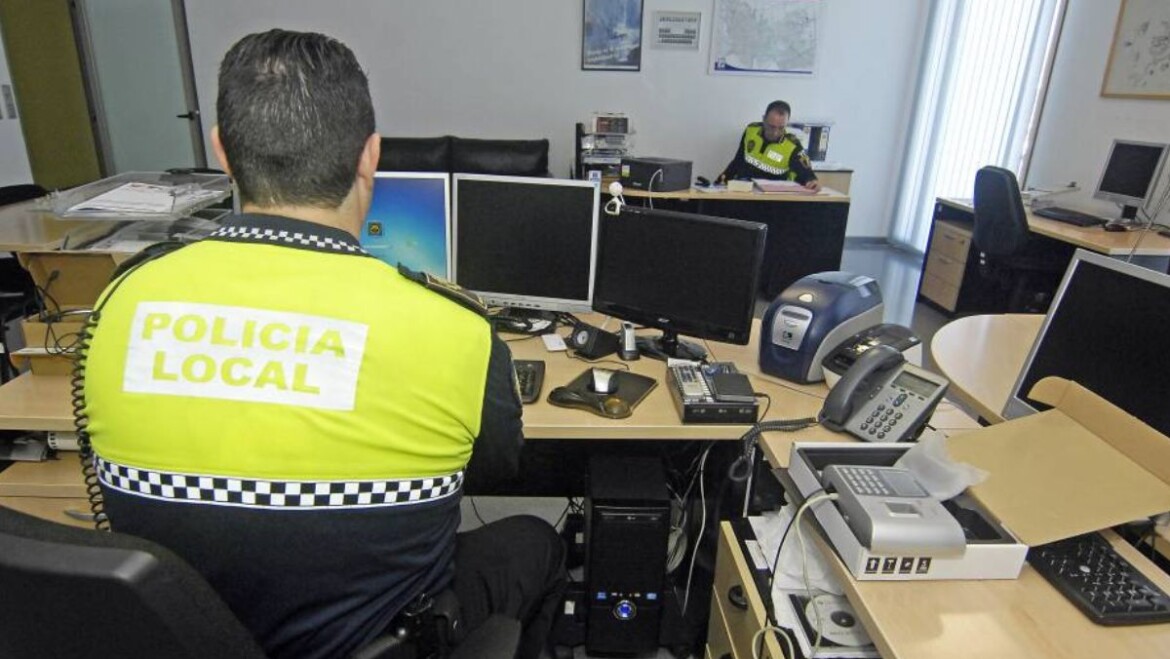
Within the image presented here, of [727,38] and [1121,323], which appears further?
[727,38]

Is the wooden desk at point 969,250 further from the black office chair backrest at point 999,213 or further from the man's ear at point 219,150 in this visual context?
the man's ear at point 219,150

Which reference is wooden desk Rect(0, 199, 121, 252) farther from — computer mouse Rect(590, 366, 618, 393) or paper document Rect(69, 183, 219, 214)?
computer mouse Rect(590, 366, 618, 393)

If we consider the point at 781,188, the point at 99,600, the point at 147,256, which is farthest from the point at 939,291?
the point at 99,600

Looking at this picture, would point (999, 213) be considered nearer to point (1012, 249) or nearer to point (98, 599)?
point (1012, 249)

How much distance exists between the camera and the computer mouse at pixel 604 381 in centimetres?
166

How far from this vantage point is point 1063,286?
138 cm

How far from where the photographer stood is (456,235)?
2004 mm

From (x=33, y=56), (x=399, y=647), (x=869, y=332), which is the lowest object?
(x=399, y=647)

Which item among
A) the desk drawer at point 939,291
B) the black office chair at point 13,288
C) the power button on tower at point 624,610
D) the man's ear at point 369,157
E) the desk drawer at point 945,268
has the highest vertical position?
the man's ear at point 369,157

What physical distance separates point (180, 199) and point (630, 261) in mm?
1256

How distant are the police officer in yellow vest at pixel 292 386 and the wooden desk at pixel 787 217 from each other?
3.60 metres

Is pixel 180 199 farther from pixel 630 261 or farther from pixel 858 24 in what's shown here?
pixel 858 24

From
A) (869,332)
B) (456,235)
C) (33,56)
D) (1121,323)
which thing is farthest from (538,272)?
(33,56)

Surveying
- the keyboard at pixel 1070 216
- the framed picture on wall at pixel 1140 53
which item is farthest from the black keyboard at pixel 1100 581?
the framed picture on wall at pixel 1140 53
